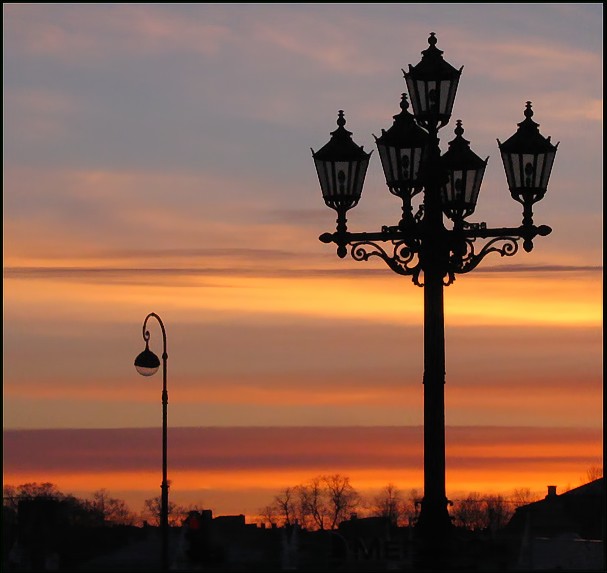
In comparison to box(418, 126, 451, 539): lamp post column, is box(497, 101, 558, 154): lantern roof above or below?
above

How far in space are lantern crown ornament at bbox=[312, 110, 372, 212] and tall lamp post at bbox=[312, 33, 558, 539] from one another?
1 centimetres

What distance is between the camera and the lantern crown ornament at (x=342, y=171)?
2381 cm

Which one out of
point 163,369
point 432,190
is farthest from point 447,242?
point 163,369

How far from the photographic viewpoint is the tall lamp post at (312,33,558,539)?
22.9m

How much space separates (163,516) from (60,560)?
500 inches

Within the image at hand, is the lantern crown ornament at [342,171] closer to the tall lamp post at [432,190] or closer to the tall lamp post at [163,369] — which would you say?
the tall lamp post at [432,190]

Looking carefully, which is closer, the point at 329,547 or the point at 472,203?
the point at 329,547

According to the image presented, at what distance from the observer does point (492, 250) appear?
23672 mm

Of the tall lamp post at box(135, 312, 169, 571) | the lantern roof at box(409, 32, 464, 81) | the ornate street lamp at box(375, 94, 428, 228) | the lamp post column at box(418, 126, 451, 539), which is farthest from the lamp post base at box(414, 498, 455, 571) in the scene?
the tall lamp post at box(135, 312, 169, 571)

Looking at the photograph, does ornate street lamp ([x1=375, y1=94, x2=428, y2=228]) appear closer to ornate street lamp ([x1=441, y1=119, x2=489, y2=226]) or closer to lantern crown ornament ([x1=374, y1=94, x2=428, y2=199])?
lantern crown ornament ([x1=374, y1=94, x2=428, y2=199])

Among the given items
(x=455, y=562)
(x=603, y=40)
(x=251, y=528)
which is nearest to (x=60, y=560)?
(x=251, y=528)

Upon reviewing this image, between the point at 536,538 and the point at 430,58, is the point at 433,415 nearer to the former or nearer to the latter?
the point at 536,538

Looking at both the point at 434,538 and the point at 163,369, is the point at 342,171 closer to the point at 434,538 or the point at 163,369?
the point at 434,538

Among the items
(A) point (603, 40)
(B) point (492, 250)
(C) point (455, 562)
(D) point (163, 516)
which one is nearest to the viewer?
(C) point (455, 562)
